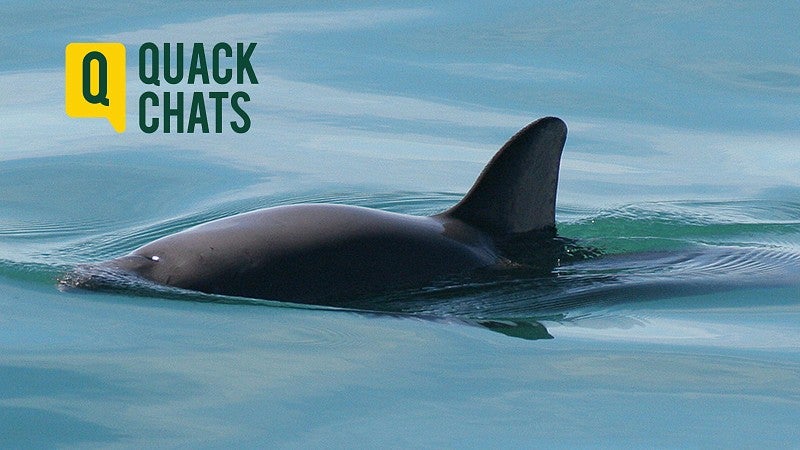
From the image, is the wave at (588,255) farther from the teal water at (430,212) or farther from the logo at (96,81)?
the logo at (96,81)

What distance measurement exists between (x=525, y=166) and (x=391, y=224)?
0.92m

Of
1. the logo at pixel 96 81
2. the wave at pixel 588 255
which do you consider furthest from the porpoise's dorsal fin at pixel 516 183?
the logo at pixel 96 81

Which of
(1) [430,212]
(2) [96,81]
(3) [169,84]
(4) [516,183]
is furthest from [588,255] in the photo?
(2) [96,81]

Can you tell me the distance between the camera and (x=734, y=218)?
10.8m

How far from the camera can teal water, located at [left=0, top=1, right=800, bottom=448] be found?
5.76 meters

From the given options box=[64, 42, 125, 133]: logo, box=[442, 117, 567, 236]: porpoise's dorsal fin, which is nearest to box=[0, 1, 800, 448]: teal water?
box=[64, 42, 125, 133]: logo

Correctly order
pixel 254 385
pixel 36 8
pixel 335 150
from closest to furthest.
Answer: pixel 254 385 → pixel 335 150 → pixel 36 8

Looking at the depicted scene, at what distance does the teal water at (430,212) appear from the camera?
576cm

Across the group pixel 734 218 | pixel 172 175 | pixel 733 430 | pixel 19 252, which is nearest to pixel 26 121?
pixel 172 175

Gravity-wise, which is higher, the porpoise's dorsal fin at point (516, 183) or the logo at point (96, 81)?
the logo at point (96, 81)

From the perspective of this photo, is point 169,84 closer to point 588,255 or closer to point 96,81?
point 96,81

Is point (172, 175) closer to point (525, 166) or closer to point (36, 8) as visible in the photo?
point (525, 166)

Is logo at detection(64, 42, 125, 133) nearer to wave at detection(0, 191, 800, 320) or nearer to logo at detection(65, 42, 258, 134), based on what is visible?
logo at detection(65, 42, 258, 134)

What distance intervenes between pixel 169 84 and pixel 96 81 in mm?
1332
